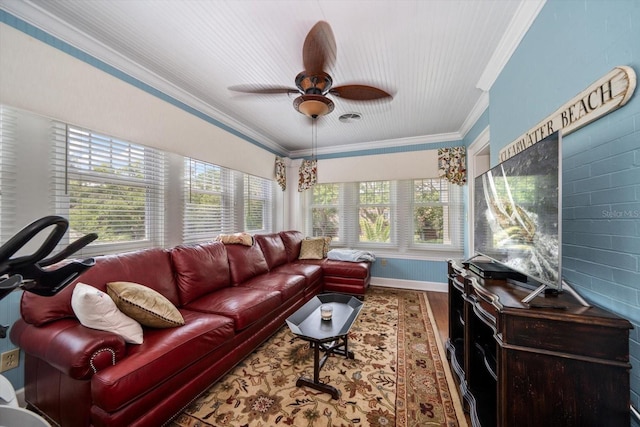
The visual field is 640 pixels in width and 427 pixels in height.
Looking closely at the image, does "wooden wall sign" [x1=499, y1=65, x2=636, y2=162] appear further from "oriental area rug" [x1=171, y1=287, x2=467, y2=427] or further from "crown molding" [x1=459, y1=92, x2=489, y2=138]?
"oriental area rug" [x1=171, y1=287, x2=467, y2=427]

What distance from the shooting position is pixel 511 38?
5.85 ft

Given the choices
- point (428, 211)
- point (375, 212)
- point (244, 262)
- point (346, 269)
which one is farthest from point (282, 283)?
point (428, 211)

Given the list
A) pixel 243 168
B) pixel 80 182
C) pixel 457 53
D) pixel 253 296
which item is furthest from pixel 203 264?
pixel 457 53

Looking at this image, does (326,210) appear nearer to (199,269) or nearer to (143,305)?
(199,269)

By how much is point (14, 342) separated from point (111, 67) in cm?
208

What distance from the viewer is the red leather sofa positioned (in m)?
1.17

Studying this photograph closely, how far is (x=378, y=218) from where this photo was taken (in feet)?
14.5

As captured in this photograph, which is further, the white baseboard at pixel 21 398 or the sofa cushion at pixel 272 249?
the sofa cushion at pixel 272 249

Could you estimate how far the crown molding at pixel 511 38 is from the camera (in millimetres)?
1533

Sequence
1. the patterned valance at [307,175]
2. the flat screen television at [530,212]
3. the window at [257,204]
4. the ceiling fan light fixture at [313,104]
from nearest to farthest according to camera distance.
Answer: the flat screen television at [530,212], the ceiling fan light fixture at [313,104], the window at [257,204], the patterned valance at [307,175]

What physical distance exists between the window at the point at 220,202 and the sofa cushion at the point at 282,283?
890mm

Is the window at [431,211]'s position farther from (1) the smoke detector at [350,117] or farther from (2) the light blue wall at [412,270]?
(1) the smoke detector at [350,117]

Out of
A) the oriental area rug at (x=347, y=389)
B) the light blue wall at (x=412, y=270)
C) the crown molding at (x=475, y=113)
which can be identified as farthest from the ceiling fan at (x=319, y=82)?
the light blue wall at (x=412, y=270)

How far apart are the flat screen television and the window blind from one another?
2.98m
